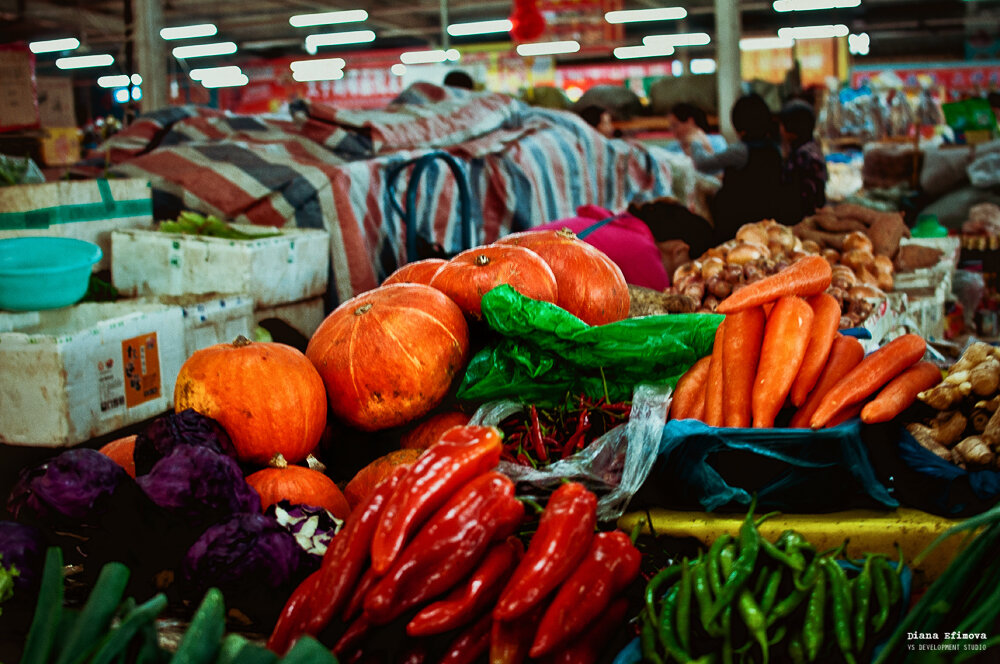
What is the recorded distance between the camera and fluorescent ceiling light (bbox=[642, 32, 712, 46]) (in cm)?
1902

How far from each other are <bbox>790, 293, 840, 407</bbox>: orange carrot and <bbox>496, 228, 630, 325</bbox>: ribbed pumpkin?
583 mm

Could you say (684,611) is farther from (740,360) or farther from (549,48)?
(549,48)

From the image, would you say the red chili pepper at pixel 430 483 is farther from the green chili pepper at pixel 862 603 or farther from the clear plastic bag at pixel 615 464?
the green chili pepper at pixel 862 603

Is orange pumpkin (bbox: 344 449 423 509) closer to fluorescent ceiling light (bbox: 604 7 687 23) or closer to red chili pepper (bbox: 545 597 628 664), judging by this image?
red chili pepper (bbox: 545 597 628 664)

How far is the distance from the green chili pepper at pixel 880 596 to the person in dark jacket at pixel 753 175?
443 centimetres

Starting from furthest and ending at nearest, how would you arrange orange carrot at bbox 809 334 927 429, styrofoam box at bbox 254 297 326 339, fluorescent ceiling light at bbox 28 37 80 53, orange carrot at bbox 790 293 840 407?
fluorescent ceiling light at bbox 28 37 80 53 < styrofoam box at bbox 254 297 326 339 < orange carrot at bbox 790 293 840 407 < orange carrot at bbox 809 334 927 429

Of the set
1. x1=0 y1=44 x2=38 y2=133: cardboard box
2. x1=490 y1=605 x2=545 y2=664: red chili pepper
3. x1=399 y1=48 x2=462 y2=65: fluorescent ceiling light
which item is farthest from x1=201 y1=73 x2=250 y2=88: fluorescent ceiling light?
x1=490 y1=605 x2=545 y2=664: red chili pepper

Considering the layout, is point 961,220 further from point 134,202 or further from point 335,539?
point 335,539

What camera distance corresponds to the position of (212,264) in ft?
13.1

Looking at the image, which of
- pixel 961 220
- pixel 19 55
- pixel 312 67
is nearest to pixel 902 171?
pixel 961 220

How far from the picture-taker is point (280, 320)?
4285mm

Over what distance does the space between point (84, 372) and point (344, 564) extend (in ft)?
7.09

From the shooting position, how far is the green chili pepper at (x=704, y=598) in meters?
1.35

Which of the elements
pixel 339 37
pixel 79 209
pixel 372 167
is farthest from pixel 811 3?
pixel 79 209
